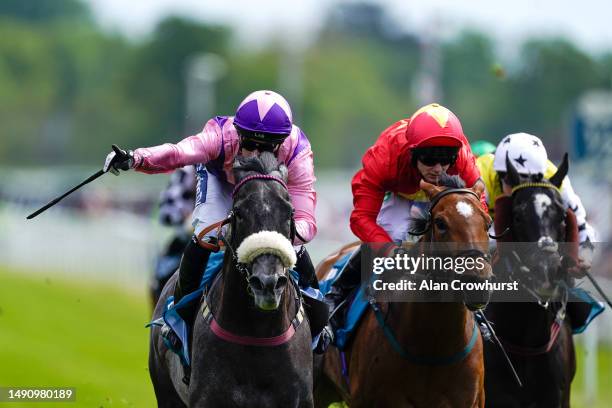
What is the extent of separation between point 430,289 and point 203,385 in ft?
4.50

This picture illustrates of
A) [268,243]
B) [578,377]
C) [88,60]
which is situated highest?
[88,60]

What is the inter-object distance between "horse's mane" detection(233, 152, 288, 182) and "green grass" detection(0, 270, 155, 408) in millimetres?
2727

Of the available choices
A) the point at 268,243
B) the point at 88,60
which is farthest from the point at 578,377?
the point at 88,60

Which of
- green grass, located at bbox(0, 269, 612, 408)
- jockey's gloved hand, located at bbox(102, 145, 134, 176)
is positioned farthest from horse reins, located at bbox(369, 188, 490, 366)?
green grass, located at bbox(0, 269, 612, 408)

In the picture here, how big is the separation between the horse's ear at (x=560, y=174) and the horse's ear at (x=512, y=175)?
10.1 inches

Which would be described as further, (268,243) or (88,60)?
(88,60)

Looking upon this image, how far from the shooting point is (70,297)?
24141 millimetres

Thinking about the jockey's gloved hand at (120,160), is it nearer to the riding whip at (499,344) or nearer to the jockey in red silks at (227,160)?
the jockey in red silks at (227,160)

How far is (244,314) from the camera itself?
6.66 m

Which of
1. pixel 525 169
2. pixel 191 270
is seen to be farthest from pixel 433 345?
pixel 525 169

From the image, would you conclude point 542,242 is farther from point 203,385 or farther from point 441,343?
point 203,385

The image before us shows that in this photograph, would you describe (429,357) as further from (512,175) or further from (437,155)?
(512,175)

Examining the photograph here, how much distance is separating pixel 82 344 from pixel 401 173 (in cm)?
1065

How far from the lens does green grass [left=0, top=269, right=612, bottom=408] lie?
13.3 metres
